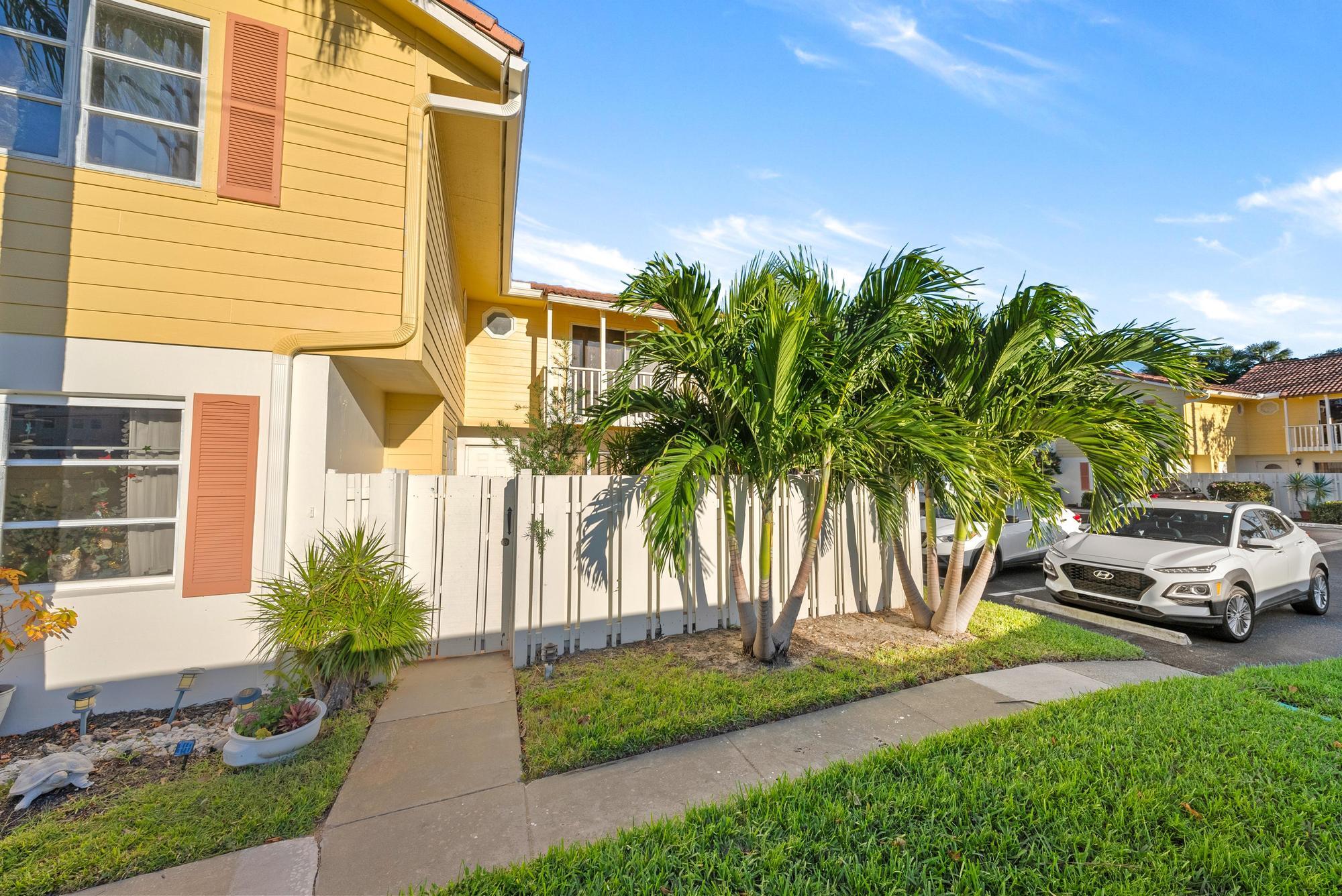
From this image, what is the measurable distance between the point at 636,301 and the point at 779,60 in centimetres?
644

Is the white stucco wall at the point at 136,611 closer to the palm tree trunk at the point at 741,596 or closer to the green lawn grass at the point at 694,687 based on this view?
the green lawn grass at the point at 694,687

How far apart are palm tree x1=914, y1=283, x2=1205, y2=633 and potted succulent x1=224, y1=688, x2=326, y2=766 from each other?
537 centimetres

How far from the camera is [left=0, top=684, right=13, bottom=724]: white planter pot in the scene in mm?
3430

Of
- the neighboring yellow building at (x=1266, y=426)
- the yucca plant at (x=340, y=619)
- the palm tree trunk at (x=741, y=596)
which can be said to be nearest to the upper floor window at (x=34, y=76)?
the yucca plant at (x=340, y=619)

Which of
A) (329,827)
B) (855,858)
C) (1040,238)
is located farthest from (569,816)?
(1040,238)

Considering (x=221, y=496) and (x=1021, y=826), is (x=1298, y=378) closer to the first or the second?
(x=1021, y=826)

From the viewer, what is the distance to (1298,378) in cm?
2175

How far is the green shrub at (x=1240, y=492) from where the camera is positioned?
1653 cm

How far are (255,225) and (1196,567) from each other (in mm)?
9997

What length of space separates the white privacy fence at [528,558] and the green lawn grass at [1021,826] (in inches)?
100

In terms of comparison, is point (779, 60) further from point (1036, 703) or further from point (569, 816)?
point (569, 816)

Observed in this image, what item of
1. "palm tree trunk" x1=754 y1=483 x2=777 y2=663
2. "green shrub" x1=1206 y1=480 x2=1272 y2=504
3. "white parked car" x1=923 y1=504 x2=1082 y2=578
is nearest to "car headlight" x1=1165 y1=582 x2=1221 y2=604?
"white parked car" x1=923 y1=504 x2=1082 y2=578

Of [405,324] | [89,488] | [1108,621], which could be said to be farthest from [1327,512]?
[89,488]

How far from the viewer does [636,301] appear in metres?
4.64
